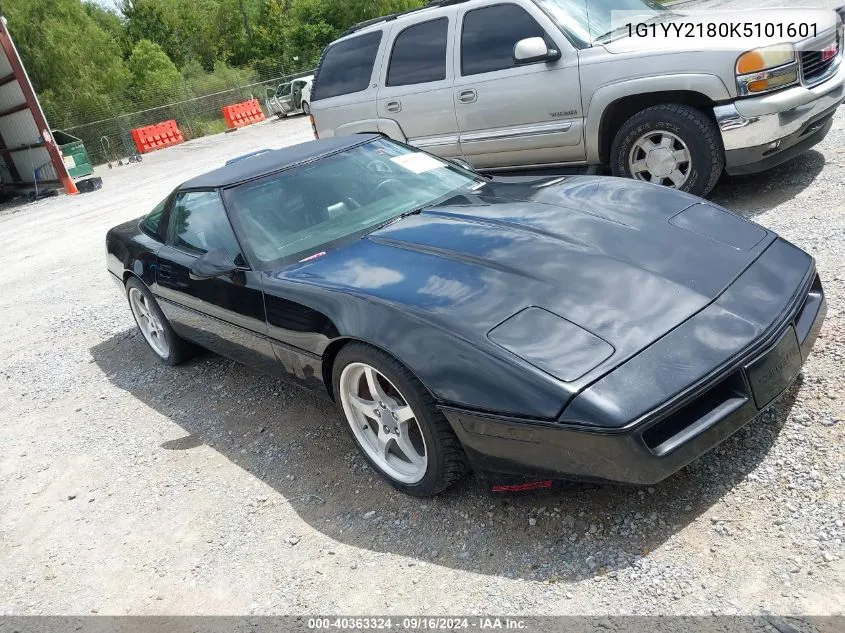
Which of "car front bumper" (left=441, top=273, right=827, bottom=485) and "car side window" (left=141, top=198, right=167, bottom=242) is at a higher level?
"car side window" (left=141, top=198, right=167, bottom=242)

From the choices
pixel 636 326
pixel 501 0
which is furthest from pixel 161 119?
pixel 636 326

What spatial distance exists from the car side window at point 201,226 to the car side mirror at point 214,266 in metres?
0.08

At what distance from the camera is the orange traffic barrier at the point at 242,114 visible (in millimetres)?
29062

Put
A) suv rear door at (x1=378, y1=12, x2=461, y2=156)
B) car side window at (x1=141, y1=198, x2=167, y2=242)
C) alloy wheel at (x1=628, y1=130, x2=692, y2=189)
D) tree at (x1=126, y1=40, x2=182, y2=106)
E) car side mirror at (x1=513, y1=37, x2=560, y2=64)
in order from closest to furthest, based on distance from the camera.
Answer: car side window at (x1=141, y1=198, x2=167, y2=242) → alloy wheel at (x1=628, y1=130, x2=692, y2=189) → car side mirror at (x1=513, y1=37, x2=560, y2=64) → suv rear door at (x1=378, y1=12, x2=461, y2=156) → tree at (x1=126, y1=40, x2=182, y2=106)

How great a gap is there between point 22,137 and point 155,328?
17342mm

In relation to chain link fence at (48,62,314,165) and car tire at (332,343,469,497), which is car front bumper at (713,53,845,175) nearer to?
car tire at (332,343,469,497)

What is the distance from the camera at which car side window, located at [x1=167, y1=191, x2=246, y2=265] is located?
12.5 feet

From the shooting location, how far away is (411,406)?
272cm

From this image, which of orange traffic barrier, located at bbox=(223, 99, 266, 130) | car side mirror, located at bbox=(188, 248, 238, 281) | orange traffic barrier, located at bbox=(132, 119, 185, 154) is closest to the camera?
car side mirror, located at bbox=(188, 248, 238, 281)

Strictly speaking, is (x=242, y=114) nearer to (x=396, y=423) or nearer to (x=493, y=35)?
(x=493, y=35)

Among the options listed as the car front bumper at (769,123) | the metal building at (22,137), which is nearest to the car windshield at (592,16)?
the car front bumper at (769,123)

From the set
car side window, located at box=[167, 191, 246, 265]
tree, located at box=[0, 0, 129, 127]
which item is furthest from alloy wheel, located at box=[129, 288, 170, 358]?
tree, located at box=[0, 0, 129, 127]

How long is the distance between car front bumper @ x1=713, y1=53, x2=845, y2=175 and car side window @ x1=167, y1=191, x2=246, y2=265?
3440 mm

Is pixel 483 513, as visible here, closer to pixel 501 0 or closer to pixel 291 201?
pixel 291 201
